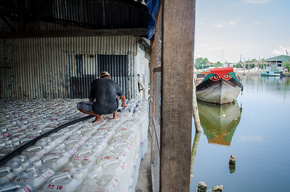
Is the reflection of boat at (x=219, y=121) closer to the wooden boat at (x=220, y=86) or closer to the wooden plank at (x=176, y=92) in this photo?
the wooden boat at (x=220, y=86)

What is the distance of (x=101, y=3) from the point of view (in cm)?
699

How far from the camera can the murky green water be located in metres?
6.05

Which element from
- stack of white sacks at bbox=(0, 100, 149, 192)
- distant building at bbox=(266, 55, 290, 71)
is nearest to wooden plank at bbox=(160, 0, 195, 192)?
stack of white sacks at bbox=(0, 100, 149, 192)

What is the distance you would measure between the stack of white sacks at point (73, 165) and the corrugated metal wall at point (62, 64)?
519cm

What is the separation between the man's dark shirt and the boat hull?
12985 mm

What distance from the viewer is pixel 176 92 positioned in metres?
1.46

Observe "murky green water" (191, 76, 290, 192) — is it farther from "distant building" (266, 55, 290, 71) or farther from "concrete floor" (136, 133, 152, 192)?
"distant building" (266, 55, 290, 71)

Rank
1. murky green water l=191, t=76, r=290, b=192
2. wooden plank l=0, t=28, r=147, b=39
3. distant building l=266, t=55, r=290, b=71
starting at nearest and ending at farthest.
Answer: murky green water l=191, t=76, r=290, b=192 < wooden plank l=0, t=28, r=147, b=39 < distant building l=266, t=55, r=290, b=71

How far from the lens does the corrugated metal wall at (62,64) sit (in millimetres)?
7895

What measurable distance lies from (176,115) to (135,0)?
606cm

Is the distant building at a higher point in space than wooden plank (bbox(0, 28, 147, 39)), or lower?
higher

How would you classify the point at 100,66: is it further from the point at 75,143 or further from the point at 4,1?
the point at 75,143

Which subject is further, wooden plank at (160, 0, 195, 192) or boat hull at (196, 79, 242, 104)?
boat hull at (196, 79, 242, 104)

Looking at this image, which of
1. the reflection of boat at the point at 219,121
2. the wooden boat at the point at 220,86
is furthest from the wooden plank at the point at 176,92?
the wooden boat at the point at 220,86
